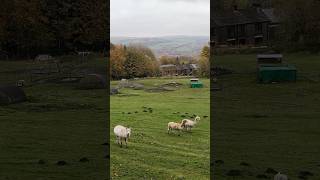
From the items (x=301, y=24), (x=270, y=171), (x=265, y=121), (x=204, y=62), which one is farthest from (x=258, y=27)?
(x=270, y=171)

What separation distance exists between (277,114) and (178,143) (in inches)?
386

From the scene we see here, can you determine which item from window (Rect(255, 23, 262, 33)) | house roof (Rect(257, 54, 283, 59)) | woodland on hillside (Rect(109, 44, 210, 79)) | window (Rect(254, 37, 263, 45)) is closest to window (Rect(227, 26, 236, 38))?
window (Rect(255, 23, 262, 33))

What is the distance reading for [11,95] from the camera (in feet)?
99.9

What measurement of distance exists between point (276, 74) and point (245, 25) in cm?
1064

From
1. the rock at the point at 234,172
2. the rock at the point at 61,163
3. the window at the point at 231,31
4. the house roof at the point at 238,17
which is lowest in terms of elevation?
the rock at the point at 234,172

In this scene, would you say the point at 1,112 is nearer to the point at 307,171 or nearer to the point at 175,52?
the point at 175,52

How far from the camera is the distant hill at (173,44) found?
26.4 m

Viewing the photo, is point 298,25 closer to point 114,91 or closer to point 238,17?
point 238,17

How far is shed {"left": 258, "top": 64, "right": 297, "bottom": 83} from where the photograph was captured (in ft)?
121

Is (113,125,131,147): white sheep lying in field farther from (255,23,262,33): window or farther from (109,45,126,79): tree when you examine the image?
(255,23,262,33): window

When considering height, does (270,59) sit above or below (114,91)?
above

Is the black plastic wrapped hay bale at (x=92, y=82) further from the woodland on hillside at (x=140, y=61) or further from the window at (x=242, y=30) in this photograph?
the window at (x=242, y=30)

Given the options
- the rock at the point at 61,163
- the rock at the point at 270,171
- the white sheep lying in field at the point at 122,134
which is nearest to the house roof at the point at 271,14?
the white sheep lying in field at the point at 122,134

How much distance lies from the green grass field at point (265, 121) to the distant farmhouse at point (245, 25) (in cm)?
321
